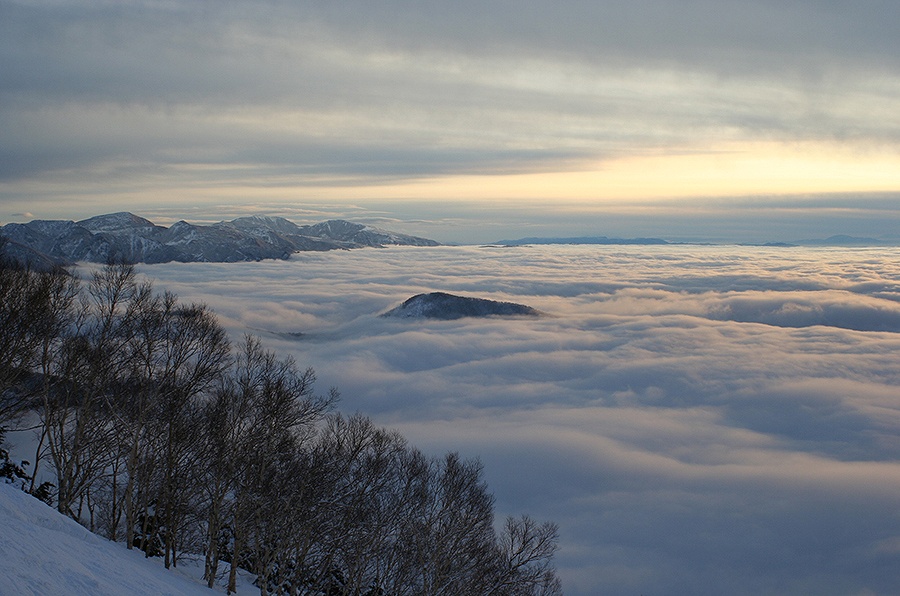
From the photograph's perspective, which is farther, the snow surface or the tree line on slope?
the tree line on slope

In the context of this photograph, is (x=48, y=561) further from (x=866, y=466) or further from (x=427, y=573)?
(x=866, y=466)

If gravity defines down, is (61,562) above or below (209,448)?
above

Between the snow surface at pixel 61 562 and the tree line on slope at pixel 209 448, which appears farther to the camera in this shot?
the tree line on slope at pixel 209 448

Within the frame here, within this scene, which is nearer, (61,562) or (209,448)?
(61,562)

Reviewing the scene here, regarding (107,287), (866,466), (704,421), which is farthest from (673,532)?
(107,287)
